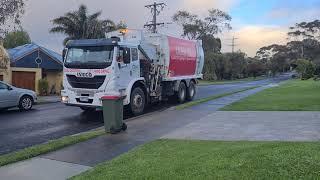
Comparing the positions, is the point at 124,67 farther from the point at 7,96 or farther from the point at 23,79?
the point at 23,79

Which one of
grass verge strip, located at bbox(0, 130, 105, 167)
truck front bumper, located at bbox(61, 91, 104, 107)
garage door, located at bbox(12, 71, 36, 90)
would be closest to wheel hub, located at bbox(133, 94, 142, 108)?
truck front bumper, located at bbox(61, 91, 104, 107)

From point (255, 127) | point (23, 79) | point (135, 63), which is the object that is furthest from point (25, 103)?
point (23, 79)

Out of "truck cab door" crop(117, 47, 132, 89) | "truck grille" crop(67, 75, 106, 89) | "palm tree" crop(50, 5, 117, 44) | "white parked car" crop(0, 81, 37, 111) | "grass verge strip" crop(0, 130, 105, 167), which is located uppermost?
"palm tree" crop(50, 5, 117, 44)

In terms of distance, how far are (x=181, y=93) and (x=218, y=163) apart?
48.3ft

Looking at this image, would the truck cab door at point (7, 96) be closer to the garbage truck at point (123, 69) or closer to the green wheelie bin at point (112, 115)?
the garbage truck at point (123, 69)

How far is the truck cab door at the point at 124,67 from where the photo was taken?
16.1m

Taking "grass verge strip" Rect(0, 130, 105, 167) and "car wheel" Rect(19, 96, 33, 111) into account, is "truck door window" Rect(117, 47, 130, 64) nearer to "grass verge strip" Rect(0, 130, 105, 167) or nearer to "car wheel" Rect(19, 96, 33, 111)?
"grass verge strip" Rect(0, 130, 105, 167)

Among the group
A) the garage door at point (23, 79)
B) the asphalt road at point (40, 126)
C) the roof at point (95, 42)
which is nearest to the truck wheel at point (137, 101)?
the asphalt road at point (40, 126)

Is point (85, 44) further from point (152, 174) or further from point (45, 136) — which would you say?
point (152, 174)

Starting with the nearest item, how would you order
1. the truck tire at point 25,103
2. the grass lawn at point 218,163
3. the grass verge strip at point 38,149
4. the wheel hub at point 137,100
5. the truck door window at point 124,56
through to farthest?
1. the grass lawn at point 218,163
2. the grass verge strip at point 38,149
3. the truck door window at point 124,56
4. the wheel hub at point 137,100
5. the truck tire at point 25,103

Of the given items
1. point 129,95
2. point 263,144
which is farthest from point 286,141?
point 129,95

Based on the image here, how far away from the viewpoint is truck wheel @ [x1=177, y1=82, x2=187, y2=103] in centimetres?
2179

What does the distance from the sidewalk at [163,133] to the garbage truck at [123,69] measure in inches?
64.0

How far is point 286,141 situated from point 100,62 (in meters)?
7.94
